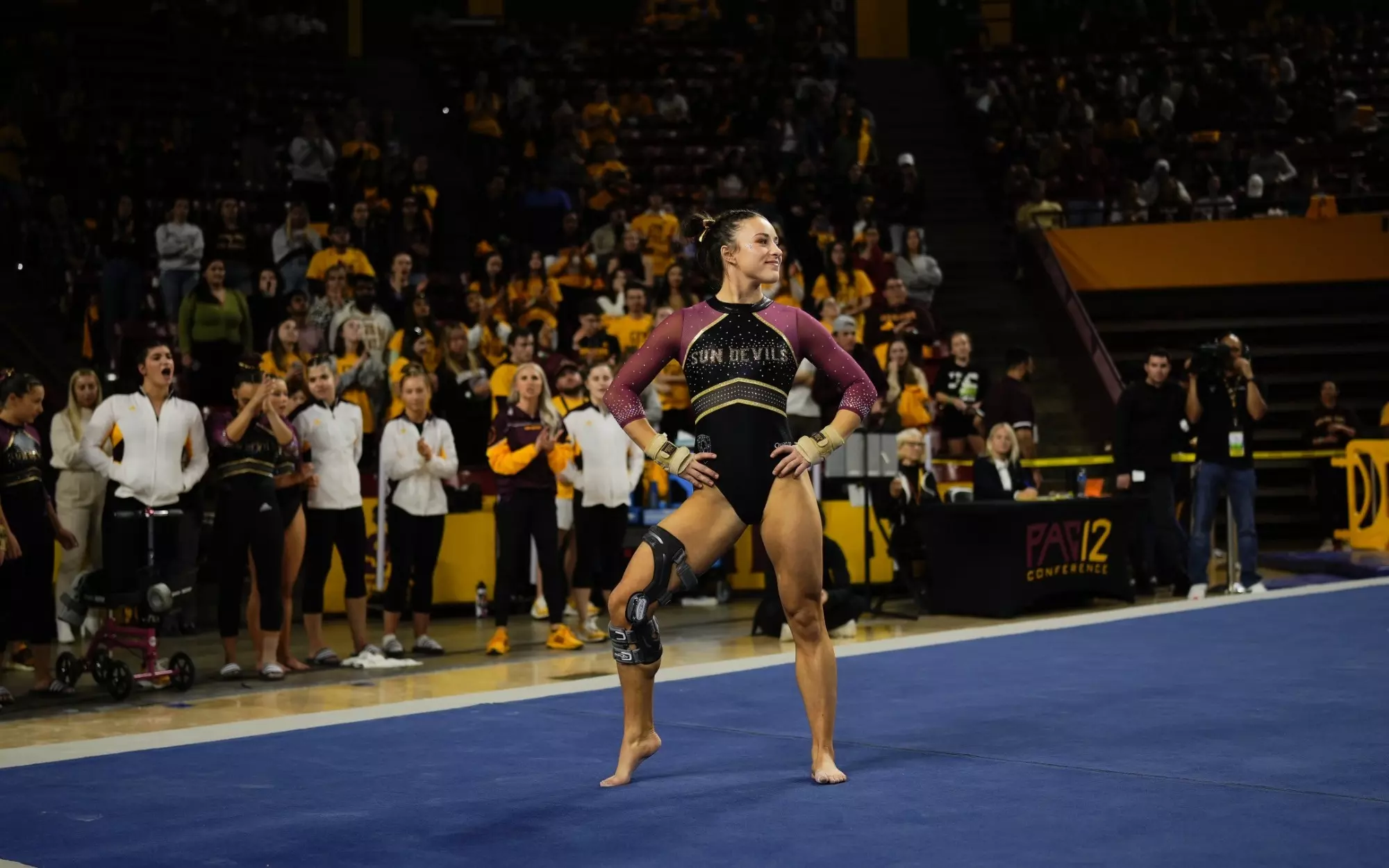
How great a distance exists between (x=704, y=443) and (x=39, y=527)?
467 cm

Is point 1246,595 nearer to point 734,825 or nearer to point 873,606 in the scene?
point 873,606

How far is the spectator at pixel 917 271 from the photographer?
16.9 meters

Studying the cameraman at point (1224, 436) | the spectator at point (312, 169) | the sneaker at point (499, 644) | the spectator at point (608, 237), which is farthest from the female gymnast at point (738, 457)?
the spectator at point (312, 169)

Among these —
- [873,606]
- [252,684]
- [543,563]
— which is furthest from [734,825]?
[873,606]

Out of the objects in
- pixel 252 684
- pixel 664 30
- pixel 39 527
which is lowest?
pixel 252 684

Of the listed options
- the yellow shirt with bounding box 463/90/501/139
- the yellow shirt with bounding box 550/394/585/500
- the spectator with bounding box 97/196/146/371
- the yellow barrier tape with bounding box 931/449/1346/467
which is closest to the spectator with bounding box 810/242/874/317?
the yellow barrier tape with bounding box 931/449/1346/467

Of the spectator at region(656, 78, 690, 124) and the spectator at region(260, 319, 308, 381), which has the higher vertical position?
the spectator at region(656, 78, 690, 124)

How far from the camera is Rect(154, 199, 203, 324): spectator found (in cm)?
1360

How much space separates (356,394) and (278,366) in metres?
1.62

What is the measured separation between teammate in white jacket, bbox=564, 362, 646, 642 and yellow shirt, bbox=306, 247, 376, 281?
4.48m

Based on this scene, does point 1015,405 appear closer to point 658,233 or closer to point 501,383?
point 501,383

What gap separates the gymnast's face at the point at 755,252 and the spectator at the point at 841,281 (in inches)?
414

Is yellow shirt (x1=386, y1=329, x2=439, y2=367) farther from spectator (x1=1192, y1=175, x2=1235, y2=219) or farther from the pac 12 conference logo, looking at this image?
spectator (x1=1192, y1=175, x2=1235, y2=219)

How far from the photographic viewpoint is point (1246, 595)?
37.0ft
